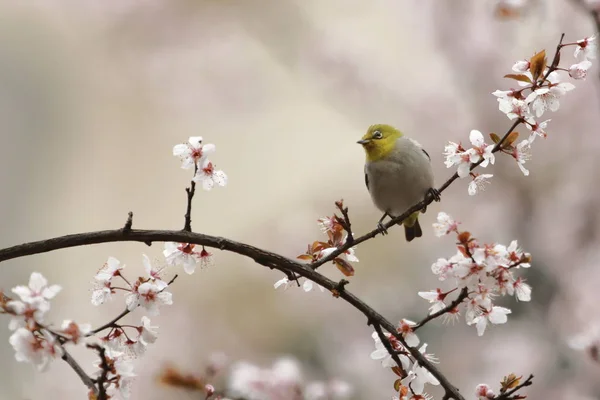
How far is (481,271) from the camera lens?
1713 millimetres

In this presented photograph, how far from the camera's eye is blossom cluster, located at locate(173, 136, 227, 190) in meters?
1.89

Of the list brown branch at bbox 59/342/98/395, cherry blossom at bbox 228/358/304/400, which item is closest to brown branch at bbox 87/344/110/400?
brown branch at bbox 59/342/98/395

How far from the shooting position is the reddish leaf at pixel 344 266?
1.94 m

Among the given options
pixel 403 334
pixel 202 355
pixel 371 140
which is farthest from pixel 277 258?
pixel 202 355

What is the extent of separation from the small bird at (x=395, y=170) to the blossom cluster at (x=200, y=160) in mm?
1392

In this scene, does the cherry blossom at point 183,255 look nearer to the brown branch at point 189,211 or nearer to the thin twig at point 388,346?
the brown branch at point 189,211

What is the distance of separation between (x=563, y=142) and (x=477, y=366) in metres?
2.01

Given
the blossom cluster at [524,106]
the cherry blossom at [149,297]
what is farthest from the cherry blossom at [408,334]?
the cherry blossom at [149,297]

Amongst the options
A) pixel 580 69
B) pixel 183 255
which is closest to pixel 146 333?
pixel 183 255

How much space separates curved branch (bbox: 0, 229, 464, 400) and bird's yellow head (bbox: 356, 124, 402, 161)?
162 centimetres

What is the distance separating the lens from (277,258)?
67.8 inches

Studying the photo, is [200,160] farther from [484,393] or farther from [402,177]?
[402,177]

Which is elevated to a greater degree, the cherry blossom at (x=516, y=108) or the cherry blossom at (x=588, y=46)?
the cherry blossom at (x=588, y=46)

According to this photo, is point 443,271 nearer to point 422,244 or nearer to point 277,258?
point 277,258
